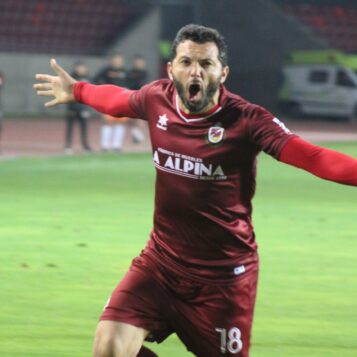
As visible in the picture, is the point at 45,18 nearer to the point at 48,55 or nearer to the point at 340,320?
the point at 48,55

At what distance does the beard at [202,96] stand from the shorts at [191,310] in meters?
0.84

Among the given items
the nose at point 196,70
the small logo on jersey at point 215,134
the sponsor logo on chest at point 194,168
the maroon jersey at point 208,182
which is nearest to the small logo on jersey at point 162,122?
the maroon jersey at point 208,182

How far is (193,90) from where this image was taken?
21.3 feet

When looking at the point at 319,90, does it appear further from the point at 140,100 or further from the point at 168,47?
the point at 140,100

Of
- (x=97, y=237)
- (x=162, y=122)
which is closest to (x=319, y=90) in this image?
(x=97, y=237)

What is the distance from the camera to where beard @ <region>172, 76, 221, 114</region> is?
6441 mm

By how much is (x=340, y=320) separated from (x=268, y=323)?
57cm

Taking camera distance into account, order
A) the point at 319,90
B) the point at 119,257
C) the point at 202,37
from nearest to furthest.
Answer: the point at 202,37 < the point at 119,257 < the point at 319,90

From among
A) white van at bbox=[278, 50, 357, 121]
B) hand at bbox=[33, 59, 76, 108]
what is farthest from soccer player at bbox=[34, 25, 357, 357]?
white van at bbox=[278, 50, 357, 121]

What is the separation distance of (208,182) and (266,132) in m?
0.39

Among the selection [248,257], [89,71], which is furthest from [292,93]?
[248,257]

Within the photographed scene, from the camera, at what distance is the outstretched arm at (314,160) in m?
6.41

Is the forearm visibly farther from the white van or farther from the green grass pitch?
the white van

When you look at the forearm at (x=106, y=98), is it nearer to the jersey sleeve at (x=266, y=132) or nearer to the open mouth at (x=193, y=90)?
the open mouth at (x=193, y=90)
